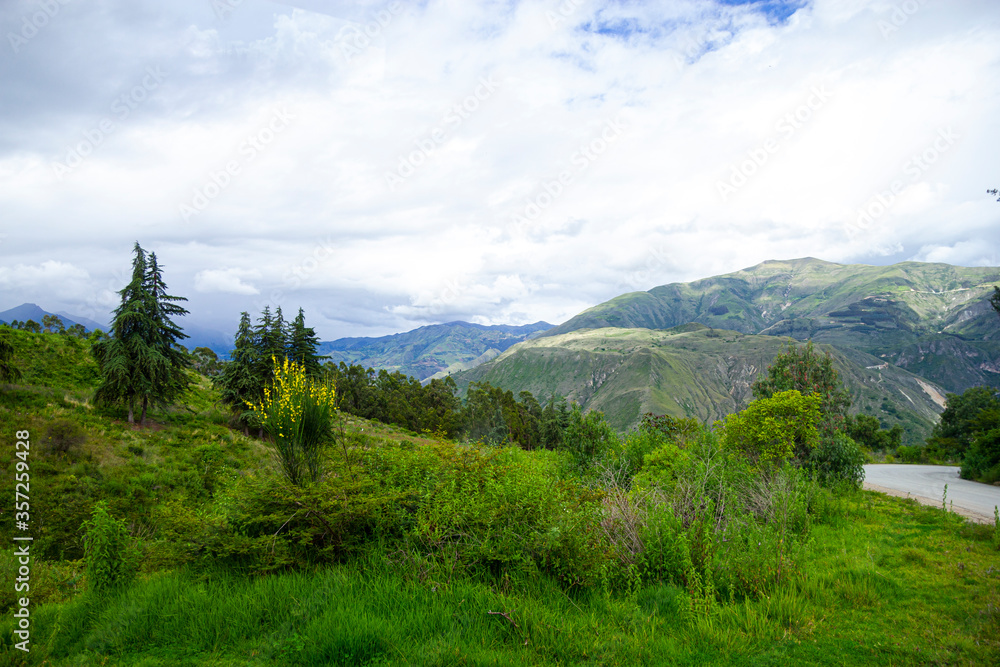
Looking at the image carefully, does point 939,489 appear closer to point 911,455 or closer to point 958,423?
point 911,455

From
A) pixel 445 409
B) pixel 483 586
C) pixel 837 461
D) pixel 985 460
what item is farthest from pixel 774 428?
pixel 445 409

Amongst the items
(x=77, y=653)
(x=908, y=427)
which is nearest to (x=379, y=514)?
(x=77, y=653)

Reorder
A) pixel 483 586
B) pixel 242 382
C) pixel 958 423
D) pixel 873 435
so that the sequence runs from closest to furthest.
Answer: pixel 483 586
pixel 242 382
pixel 958 423
pixel 873 435

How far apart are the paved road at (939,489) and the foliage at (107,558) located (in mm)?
15586

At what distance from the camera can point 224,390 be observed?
23609mm

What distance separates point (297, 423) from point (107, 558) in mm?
2704

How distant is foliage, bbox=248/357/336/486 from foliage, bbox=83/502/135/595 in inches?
77.0

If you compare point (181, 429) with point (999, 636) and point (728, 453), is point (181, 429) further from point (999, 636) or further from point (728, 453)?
point (999, 636)

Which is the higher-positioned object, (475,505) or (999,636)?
(475,505)

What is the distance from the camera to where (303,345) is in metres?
26.8

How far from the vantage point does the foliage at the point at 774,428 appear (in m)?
11.6

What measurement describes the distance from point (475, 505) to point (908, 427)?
223982 mm

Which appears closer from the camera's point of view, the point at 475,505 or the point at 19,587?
the point at 19,587

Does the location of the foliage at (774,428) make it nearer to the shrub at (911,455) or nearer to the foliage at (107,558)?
the foliage at (107,558)
